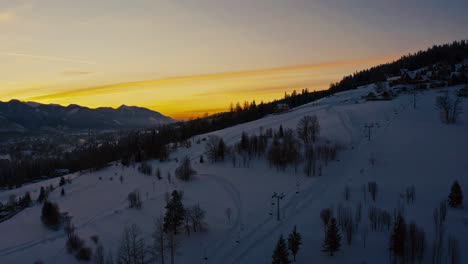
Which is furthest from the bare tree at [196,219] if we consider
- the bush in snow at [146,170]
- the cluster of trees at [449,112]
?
the cluster of trees at [449,112]

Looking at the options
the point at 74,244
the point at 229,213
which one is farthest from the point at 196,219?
the point at 74,244

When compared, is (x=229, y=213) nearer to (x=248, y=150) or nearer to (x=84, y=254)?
(x=84, y=254)

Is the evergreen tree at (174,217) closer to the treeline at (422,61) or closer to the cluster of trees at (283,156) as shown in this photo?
the cluster of trees at (283,156)

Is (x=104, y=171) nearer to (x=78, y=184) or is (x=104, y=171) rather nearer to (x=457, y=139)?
(x=78, y=184)

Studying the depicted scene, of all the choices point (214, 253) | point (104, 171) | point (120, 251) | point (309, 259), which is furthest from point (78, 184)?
point (309, 259)

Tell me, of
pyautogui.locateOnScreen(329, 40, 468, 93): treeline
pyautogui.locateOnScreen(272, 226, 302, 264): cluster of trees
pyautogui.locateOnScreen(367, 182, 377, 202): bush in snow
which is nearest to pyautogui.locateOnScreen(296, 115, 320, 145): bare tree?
pyautogui.locateOnScreen(367, 182, 377, 202): bush in snow

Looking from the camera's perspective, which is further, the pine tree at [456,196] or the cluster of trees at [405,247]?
the pine tree at [456,196]

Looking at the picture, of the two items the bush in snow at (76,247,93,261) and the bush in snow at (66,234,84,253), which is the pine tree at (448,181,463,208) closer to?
the bush in snow at (76,247,93,261)

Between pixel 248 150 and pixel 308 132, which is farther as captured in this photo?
pixel 308 132
